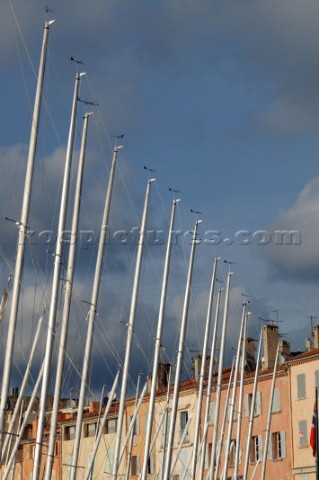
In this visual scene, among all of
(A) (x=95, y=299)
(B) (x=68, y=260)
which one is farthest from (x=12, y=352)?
(A) (x=95, y=299)

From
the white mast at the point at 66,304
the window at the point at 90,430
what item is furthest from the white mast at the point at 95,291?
the window at the point at 90,430

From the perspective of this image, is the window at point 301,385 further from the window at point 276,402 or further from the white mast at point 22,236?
the white mast at point 22,236

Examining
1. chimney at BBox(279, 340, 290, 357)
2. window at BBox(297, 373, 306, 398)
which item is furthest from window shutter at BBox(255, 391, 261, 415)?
window at BBox(297, 373, 306, 398)

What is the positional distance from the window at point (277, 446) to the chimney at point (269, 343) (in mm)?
7060

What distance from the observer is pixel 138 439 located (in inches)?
4023

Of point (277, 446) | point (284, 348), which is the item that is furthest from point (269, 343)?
point (277, 446)

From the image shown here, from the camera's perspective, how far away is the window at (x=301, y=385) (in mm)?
86375

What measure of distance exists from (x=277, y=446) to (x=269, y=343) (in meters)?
9.70

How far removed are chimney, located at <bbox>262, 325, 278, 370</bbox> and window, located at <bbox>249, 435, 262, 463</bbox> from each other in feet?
20.7

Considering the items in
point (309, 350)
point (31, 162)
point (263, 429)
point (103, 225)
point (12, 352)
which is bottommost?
point (12, 352)

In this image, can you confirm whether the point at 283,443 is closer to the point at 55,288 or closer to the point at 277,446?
the point at 277,446

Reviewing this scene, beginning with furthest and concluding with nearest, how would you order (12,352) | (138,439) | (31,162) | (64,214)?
(138,439) < (64,214) < (31,162) < (12,352)

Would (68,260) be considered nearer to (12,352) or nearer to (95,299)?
(95,299)

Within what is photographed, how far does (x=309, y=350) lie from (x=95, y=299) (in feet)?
140
